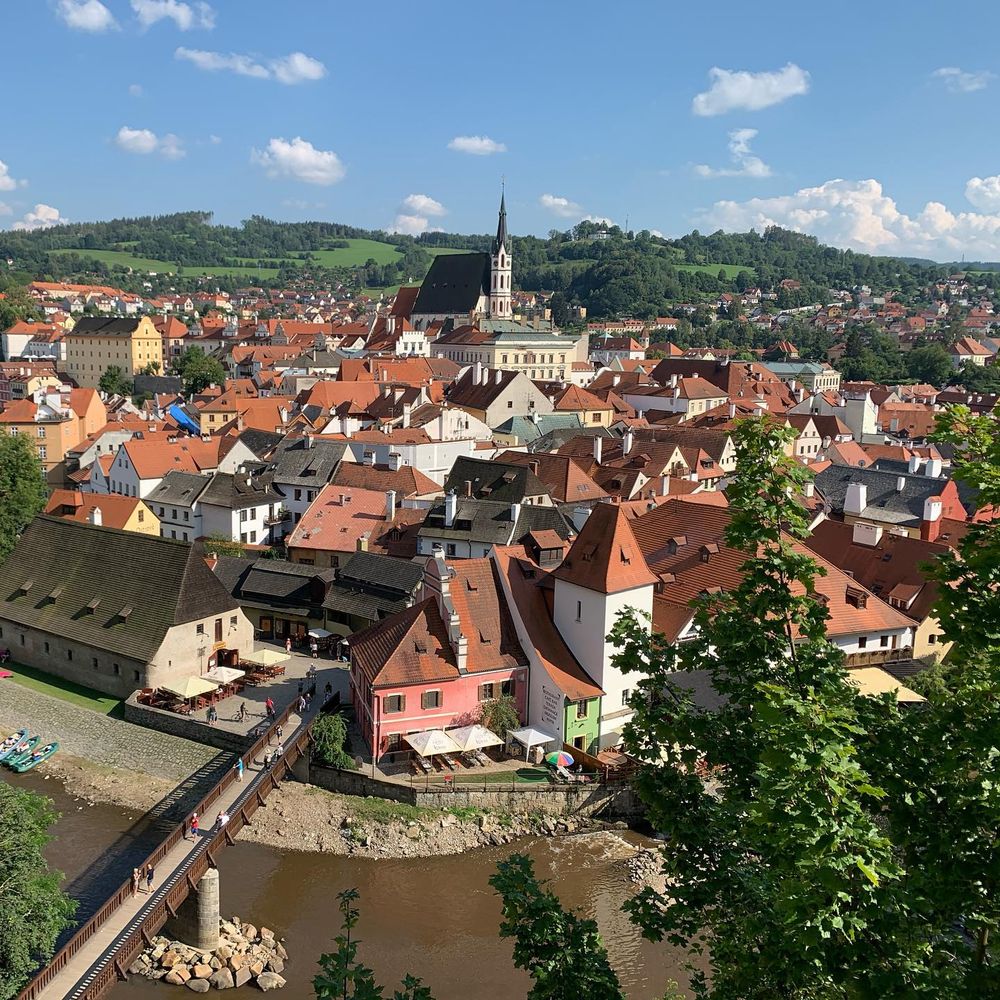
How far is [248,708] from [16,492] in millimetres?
21686

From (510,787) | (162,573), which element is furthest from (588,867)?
(162,573)

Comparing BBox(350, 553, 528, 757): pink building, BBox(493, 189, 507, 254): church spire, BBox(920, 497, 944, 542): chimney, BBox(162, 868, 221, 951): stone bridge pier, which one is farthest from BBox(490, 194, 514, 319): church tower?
BBox(162, 868, 221, 951): stone bridge pier

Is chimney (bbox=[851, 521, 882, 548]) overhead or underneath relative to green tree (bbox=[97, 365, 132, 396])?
underneath

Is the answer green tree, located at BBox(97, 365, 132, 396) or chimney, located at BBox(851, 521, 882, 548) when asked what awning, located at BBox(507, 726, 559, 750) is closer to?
chimney, located at BBox(851, 521, 882, 548)

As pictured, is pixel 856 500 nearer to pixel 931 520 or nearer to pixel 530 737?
pixel 931 520

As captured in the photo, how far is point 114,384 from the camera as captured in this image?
359 feet

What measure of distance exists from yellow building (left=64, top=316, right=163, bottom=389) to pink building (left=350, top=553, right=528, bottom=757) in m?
99.0

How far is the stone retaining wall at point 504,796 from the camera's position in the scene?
28.2 meters

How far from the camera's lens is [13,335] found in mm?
138875

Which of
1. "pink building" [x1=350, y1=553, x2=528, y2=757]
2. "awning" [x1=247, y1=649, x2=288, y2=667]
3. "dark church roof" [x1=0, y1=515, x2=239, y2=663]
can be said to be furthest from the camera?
"awning" [x1=247, y1=649, x2=288, y2=667]

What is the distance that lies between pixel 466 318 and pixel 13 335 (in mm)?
63462

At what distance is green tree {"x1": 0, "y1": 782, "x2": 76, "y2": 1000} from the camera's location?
17.3m

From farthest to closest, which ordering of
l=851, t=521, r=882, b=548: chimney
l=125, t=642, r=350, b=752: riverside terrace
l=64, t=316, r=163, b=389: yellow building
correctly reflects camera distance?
l=64, t=316, r=163, b=389: yellow building < l=851, t=521, r=882, b=548: chimney < l=125, t=642, r=350, b=752: riverside terrace

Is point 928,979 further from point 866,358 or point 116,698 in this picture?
point 866,358
